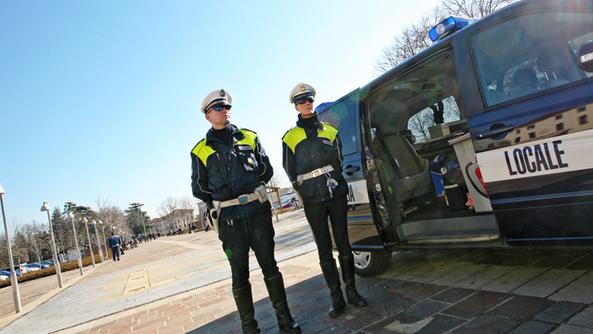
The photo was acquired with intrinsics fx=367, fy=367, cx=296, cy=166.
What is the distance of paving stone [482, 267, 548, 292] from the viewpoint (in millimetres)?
3018

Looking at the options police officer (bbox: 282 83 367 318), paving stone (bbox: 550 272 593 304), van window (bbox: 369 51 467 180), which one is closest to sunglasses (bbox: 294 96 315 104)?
police officer (bbox: 282 83 367 318)

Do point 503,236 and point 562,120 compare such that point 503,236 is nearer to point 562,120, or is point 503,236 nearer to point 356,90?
point 562,120

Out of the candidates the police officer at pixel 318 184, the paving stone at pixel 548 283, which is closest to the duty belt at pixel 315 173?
the police officer at pixel 318 184

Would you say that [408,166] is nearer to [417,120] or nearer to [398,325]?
[417,120]

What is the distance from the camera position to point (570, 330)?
2.15 metres

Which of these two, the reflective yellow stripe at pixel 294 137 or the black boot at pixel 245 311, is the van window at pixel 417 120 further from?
the black boot at pixel 245 311

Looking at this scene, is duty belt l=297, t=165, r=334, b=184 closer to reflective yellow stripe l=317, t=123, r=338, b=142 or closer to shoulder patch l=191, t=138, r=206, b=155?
reflective yellow stripe l=317, t=123, r=338, b=142

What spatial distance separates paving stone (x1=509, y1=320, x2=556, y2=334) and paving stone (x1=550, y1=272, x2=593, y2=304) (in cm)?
39

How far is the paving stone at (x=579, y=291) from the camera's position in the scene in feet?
8.14

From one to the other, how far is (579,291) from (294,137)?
248 cm

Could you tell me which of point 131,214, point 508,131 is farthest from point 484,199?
point 131,214

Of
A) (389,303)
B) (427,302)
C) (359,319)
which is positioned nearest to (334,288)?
(359,319)

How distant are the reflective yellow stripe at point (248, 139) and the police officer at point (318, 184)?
33 centimetres

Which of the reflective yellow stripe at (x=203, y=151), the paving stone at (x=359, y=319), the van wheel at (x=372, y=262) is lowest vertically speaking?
the paving stone at (x=359, y=319)
